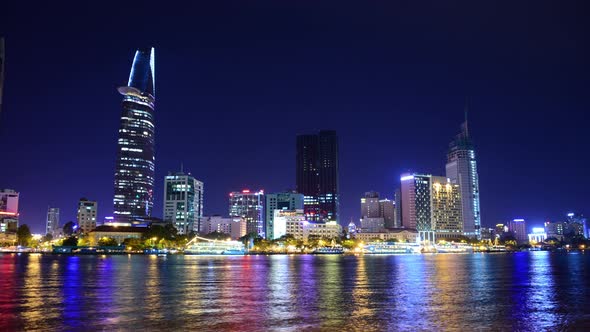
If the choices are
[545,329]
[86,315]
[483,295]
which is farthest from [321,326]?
[483,295]

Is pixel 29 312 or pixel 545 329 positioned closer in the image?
pixel 545 329

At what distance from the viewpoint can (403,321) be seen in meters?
37.4

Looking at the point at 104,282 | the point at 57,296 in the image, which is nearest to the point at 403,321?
the point at 57,296

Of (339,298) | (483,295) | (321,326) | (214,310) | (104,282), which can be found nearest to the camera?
(321,326)

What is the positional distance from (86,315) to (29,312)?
4652mm

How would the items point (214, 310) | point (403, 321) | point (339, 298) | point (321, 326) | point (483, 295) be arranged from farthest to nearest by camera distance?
point (483, 295)
point (339, 298)
point (214, 310)
point (403, 321)
point (321, 326)

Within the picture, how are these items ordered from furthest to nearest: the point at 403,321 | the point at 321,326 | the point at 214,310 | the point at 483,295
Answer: the point at 483,295 < the point at 214,310 < the point at 403,321 < the point at 321,326

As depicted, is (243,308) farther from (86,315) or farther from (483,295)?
(483,295)

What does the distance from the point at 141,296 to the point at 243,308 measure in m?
13.2

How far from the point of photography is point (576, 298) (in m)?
53.3

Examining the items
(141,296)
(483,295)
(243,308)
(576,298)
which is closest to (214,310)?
(243,308)

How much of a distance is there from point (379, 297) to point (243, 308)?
14937 mm

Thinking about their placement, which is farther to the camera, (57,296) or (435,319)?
(57,296)

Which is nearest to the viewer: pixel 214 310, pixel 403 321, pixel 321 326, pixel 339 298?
pixel 321 326
